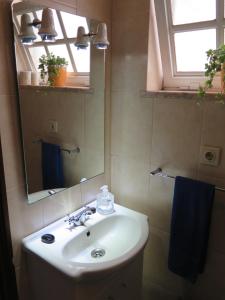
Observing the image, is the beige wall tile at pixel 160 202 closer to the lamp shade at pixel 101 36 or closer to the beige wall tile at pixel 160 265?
the beige wall tile at pixel 160 265

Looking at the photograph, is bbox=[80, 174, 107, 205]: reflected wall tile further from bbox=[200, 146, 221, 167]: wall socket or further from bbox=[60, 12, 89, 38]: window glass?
bbox=[60, 12, 89, 38]: window glass

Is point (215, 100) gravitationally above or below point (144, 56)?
below

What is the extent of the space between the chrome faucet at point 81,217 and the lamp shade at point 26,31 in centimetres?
96

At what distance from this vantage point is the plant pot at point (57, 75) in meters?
1.34

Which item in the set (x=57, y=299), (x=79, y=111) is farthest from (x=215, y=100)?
(x=57, y=299)

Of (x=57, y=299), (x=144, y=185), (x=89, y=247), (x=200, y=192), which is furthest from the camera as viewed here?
(x=144, y=185)

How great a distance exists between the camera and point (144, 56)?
150cm

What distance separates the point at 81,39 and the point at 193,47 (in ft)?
2.26

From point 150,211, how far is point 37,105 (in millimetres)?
993

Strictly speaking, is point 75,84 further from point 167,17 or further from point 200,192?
point 200,192

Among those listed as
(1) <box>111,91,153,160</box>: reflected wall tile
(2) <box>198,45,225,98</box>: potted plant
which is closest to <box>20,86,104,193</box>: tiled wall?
(1) <box>111,91,153,160</box>: reflected wall tile

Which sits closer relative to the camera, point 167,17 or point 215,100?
point 215,100

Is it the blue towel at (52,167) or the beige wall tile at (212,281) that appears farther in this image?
the beige wall tile at (212,281)

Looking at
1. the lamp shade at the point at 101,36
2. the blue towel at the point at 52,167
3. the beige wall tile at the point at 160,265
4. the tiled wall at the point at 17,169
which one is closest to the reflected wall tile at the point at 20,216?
the tiled wall at the point at 17,169
